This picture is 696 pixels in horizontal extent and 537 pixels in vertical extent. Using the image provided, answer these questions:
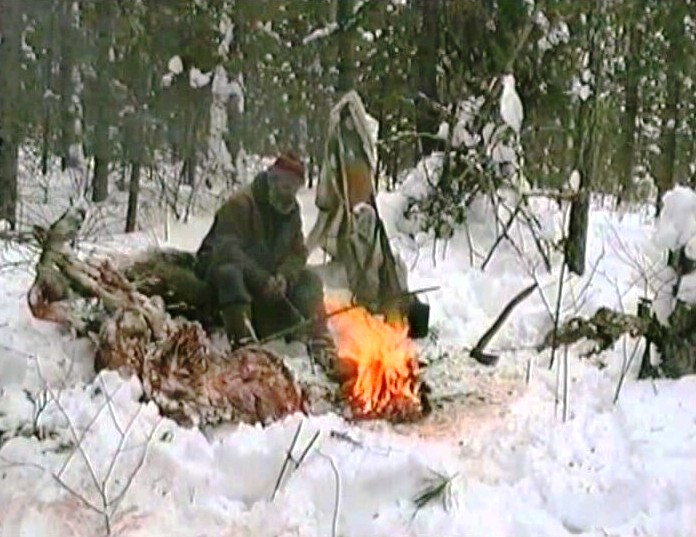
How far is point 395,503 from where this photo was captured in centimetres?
436

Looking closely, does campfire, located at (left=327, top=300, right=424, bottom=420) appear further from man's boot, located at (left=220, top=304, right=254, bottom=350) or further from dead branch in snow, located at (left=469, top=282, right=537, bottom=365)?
man's boot, located at (left=220, top=304, right=254, bottom=350)

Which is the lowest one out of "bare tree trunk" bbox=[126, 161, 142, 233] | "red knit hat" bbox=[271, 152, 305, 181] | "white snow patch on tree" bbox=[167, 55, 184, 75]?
"bare tree trunk" bbox=[126, 161, 142, 233]

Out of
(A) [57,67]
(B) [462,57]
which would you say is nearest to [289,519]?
(B) [462,57]

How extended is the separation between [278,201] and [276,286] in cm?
56

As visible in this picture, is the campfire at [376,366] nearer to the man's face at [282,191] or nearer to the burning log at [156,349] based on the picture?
the burning log at [156,349]

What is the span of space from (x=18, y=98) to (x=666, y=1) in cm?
704

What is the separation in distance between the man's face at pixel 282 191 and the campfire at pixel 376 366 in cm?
73

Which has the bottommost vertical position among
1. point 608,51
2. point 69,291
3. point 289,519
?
point 289,519

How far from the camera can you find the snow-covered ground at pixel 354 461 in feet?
13.8

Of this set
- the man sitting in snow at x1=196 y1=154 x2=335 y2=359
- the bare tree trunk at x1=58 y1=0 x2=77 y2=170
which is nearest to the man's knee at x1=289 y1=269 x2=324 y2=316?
the man sitting in snow at x1=196 y1=154 x2=335 y2=359

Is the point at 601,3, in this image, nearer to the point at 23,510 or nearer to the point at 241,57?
the point at 241,57

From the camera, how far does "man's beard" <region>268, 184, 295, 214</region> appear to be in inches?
250

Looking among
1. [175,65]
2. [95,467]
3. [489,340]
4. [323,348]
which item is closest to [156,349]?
[95,467]

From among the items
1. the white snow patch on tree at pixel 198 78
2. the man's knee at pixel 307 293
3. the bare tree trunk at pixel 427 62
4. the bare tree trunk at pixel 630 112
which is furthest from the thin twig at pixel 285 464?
the white snow patch on tree at pixel 198 78
